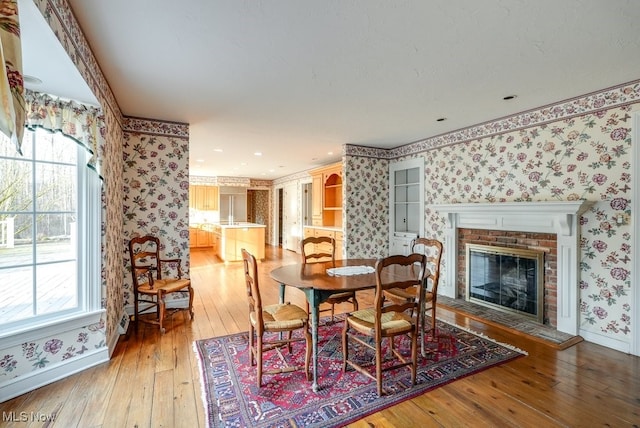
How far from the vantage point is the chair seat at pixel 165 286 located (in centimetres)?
314

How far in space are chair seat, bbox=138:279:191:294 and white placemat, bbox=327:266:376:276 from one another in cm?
175

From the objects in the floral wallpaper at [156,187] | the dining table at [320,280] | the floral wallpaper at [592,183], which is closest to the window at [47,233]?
the floral wallpaper at [156,187]

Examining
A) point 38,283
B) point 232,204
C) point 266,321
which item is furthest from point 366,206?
point 232,204

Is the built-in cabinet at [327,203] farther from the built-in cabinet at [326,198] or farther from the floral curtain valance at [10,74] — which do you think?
the floral curtain valance at [10,74]

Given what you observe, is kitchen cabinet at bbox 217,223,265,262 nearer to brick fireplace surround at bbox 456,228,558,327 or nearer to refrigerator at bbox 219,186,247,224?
refrigerator at bbox 219,186,247,224

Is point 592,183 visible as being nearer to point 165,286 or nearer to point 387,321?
point 387,321

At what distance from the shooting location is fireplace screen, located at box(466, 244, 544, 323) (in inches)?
130

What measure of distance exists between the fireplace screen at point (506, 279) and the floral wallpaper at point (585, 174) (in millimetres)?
418

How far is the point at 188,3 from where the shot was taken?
1.58 m

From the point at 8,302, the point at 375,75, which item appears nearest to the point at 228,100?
the point at 375,75

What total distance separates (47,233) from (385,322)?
2.65 meters

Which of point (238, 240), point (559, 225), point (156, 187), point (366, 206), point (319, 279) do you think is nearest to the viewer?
point (319, 279)

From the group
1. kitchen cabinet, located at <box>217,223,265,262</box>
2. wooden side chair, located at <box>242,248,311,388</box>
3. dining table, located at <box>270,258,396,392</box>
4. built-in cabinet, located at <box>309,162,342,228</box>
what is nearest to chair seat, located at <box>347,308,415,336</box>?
dining table, located at <box>270,258,396,392</box>

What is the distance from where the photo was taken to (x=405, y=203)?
514 centimetres
